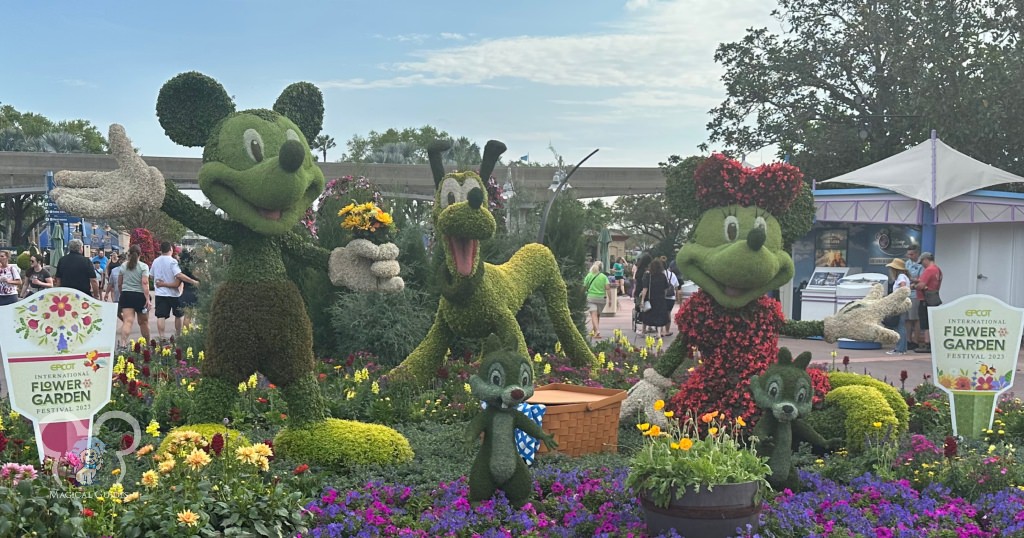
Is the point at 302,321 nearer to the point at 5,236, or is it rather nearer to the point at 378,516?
the point at 378,516

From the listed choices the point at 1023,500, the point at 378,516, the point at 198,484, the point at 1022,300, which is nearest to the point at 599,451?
the point at 378,516

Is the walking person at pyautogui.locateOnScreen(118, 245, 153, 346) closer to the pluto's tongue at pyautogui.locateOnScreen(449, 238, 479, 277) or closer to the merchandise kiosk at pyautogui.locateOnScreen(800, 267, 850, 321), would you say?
Result: the pluto's tongue at pyautogui.locateOnScreen(449, 238, 479, 277)

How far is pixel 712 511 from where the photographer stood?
3.83m

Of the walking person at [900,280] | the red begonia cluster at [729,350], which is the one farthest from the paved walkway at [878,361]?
the red begonia cluster at [729,350]

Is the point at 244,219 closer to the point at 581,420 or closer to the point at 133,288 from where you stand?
the point at 581,420

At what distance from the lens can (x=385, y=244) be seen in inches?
218

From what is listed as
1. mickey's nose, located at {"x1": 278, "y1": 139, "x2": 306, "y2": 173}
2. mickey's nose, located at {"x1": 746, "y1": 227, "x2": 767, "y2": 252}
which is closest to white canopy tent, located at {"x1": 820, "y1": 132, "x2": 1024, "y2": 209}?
mickey's nose, located at {"x1": 746, "y1": 227, "x2": 767, "y2": 252}

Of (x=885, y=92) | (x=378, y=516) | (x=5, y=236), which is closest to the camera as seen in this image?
(x=378, y=516)

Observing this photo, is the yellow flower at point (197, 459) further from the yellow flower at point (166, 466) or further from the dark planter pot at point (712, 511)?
the dark planter pot at point (712, 511)

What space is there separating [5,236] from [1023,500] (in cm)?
5612

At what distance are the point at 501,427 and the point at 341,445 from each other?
123 cm

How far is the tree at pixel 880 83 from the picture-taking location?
56.2ft

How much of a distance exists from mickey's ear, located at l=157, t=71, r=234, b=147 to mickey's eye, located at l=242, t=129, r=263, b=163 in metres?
0.30

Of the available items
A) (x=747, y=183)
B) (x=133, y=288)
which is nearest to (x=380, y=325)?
(x=133, y=288)
